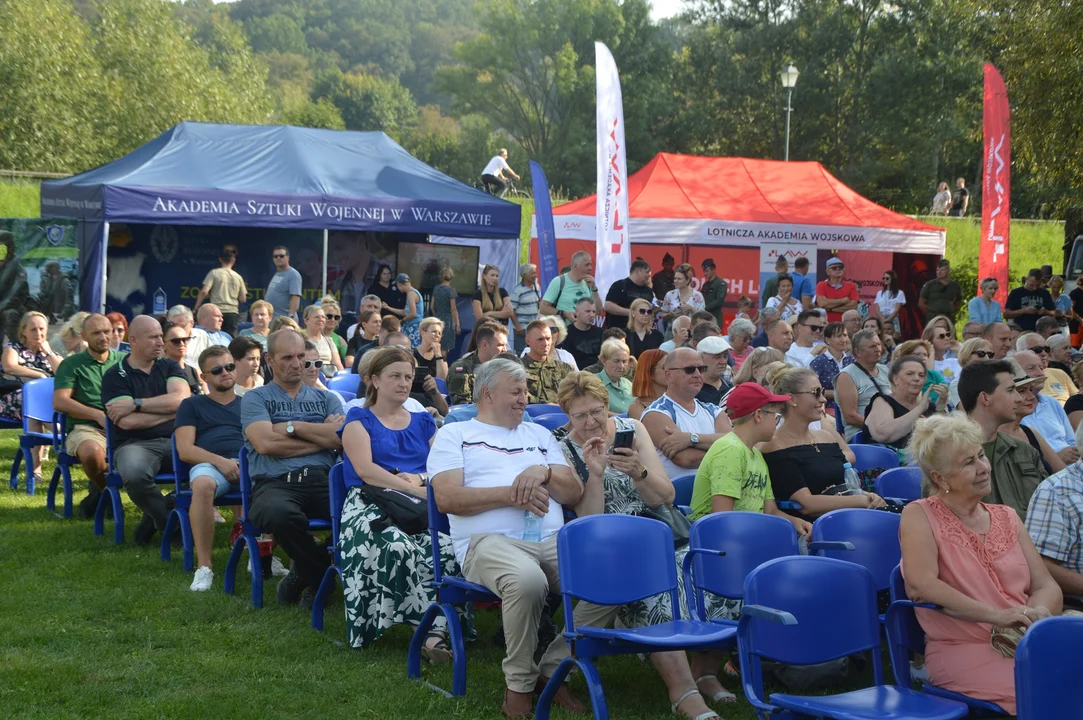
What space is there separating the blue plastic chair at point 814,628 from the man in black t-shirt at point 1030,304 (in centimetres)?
1307

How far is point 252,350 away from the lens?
23.2ft

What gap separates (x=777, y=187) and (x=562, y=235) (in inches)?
153

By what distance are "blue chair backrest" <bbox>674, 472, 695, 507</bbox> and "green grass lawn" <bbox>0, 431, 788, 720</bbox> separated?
0.90 m

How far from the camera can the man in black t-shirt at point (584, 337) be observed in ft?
34.6

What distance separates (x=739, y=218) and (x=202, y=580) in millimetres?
12846

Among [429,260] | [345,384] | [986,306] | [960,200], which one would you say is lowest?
[345,384]

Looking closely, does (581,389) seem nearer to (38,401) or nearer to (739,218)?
(38,401)

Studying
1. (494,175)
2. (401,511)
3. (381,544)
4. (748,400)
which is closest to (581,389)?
(748,400)

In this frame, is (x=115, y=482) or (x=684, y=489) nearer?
(x=684, y=489)

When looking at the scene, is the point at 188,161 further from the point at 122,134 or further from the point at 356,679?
the point at 122,134

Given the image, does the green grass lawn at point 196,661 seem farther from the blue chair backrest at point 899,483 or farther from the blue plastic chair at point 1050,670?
the blue plastic chair at point 1050,670

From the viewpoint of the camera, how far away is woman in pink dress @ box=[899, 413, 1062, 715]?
144 inches

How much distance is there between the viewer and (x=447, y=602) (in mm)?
4715

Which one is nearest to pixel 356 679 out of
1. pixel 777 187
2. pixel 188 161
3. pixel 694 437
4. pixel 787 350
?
pixel 694 437
